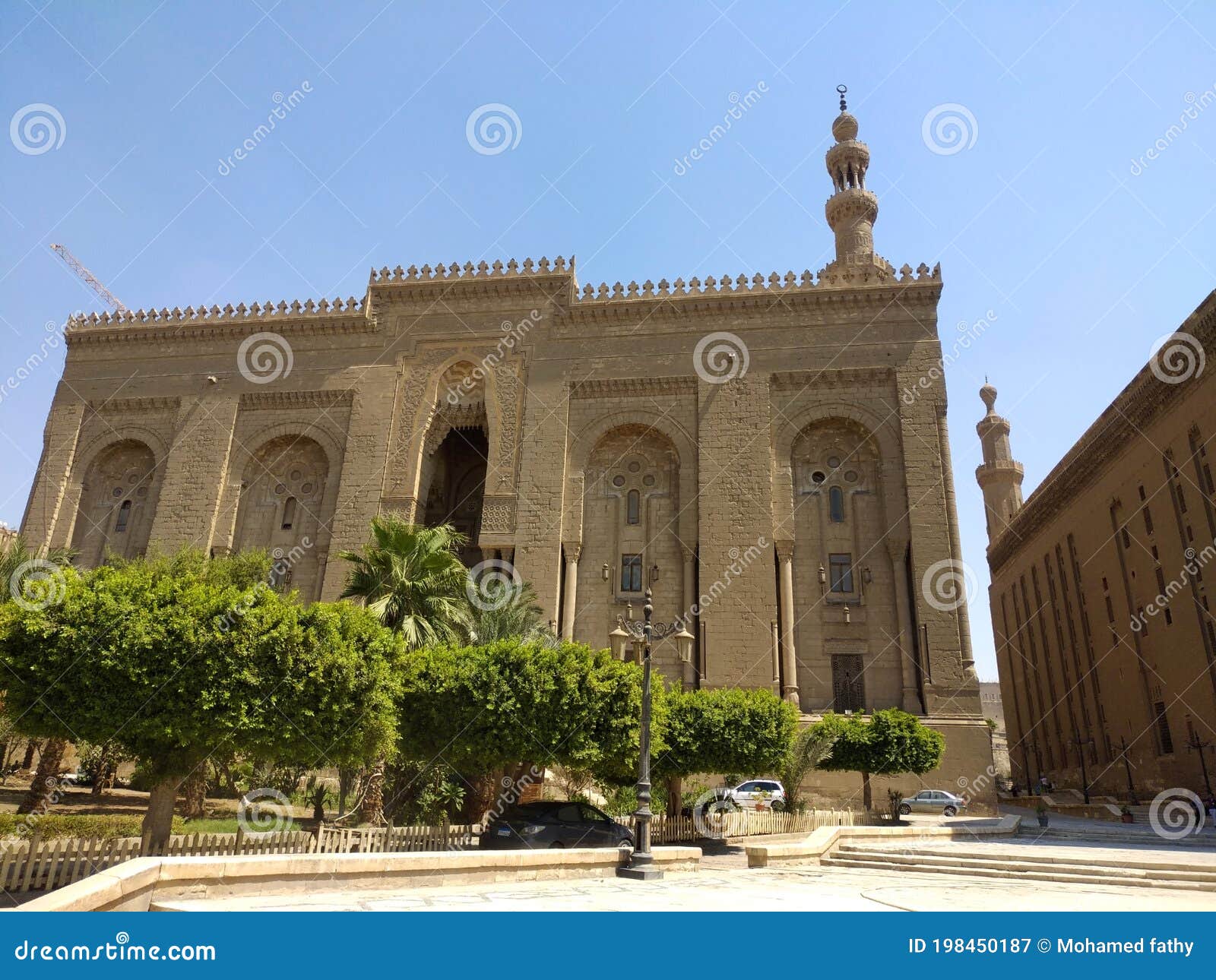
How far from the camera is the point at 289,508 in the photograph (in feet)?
88.9

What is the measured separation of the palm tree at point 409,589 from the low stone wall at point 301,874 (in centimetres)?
642

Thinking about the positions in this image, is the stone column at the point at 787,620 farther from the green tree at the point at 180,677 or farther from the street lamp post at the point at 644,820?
the green tree at the point at 180,677

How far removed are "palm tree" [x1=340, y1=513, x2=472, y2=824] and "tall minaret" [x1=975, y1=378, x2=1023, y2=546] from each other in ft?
140

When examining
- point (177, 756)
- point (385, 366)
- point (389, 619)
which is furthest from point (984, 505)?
point (177, 756)

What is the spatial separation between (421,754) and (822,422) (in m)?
15.8

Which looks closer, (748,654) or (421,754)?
(421,754)

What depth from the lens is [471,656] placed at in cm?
1442

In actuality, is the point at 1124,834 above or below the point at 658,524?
below

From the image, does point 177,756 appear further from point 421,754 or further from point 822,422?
point 822,422

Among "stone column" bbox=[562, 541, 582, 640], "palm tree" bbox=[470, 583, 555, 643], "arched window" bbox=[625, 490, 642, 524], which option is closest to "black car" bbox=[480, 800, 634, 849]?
"palm tree" bbox=[470, 583, 555, 643]

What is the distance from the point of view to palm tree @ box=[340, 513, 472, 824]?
16.1m

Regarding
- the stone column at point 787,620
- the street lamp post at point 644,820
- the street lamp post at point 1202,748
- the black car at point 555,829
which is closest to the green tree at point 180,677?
the black car at point 555,829

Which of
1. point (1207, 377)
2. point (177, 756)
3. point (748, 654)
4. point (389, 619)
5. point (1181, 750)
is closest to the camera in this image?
point (177, 756)

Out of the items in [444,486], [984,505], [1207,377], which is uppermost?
[984,505]
